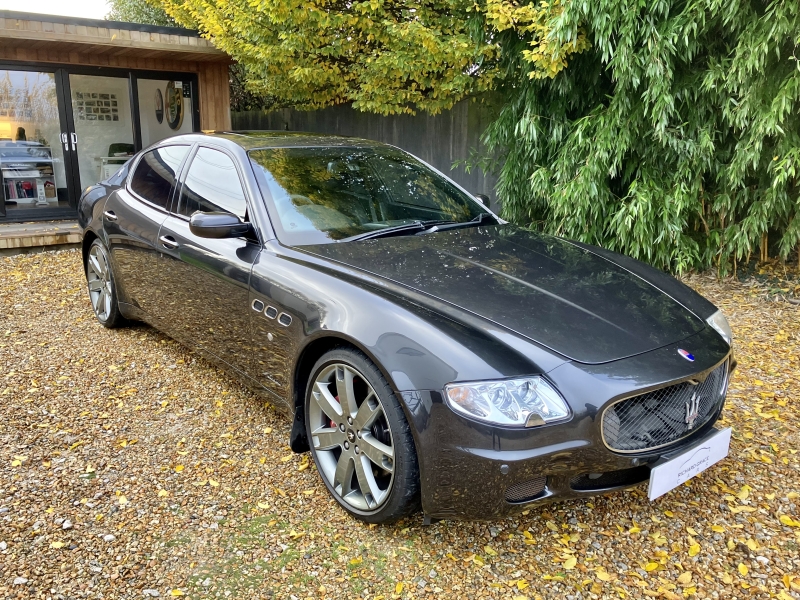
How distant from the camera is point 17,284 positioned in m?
6.54

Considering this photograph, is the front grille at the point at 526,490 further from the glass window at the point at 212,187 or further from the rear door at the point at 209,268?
the glass window at the point at 212,187


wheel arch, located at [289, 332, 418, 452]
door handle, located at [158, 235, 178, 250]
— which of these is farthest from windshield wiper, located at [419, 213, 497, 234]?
door handle, located at [158, 235, 178, 250]

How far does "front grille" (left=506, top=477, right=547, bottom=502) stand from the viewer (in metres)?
2.11

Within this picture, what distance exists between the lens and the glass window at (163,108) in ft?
33.3

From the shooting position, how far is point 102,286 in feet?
16.0

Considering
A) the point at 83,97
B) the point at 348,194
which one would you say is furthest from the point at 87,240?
the point at 83,97

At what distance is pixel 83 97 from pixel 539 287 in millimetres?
9262

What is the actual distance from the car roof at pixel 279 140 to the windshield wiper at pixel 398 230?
79 centimetres

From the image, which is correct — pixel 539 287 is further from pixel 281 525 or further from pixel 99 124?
pixel 99 124

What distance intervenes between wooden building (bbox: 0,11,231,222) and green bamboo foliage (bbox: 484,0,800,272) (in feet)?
18.6

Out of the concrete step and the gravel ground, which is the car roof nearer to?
the gravel ground

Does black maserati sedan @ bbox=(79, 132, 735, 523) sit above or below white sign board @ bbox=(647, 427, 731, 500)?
above

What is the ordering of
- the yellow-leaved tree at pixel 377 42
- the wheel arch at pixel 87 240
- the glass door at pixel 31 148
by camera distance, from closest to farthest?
the wheel arch at pixel 87 240 → the yellow-leaved tree at pixel 377 42 → the glass door at pixel 31 148

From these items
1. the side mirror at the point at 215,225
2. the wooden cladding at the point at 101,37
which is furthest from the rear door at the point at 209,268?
the wooden cladding at the point at 101,37
